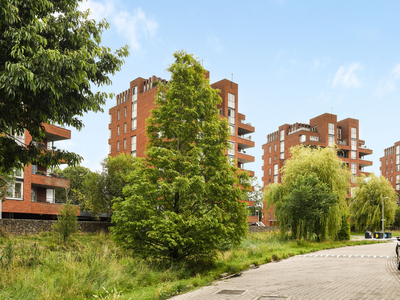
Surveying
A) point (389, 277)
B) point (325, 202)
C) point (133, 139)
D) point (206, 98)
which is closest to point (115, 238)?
point (206, 98)

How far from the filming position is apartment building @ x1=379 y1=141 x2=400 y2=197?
103 metres

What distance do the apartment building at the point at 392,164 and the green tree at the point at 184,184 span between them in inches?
3989

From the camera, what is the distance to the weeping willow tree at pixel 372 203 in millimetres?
53281

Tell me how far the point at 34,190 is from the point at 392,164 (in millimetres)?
98928

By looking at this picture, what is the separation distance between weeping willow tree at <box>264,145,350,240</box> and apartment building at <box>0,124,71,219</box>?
69.9 ft

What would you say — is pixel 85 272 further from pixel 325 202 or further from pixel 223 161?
pixel 325 202

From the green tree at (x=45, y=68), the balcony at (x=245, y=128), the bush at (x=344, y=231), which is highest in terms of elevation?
the balcony at (x=245, y=128)

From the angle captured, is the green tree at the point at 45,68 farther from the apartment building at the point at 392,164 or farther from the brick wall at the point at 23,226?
the apartment building at the point at 392,164

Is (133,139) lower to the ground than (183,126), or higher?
higher

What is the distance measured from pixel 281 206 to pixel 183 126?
19.1 metres

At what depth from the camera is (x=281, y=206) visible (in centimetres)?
→ 3192

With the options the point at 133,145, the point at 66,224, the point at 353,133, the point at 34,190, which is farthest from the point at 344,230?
the point at 353,133

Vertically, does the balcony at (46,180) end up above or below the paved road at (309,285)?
above

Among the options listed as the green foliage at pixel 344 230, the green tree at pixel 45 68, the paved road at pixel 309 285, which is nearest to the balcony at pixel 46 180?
the green tree at pixel 45 68
